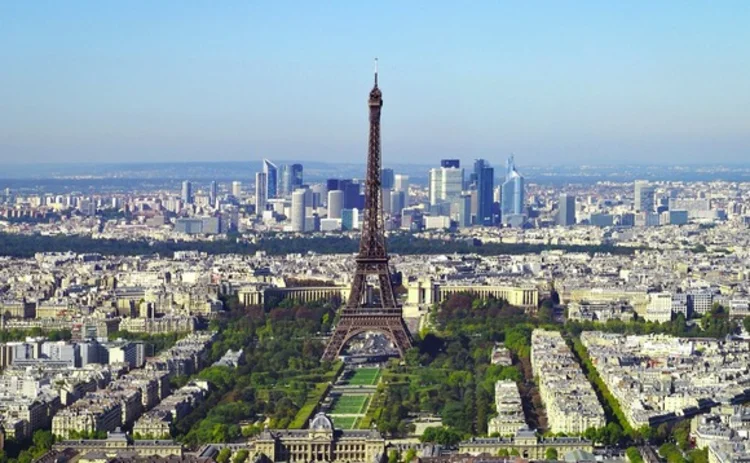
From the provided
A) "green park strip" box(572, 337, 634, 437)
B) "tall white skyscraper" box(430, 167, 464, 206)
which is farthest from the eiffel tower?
"tall white skyscraper" box(430, 167, 464, 206)

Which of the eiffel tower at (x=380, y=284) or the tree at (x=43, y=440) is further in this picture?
the eiffel tower at (x=380, y=284)

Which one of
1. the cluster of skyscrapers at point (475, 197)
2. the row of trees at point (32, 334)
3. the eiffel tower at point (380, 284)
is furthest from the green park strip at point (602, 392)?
the cluster of skyscrapers at point (475, 197)

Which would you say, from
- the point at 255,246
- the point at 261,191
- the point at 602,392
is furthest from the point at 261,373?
the point at 261,191

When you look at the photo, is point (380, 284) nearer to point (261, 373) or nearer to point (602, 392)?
point (261, 373)

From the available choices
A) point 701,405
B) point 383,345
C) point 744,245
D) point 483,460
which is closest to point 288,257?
point 744,245

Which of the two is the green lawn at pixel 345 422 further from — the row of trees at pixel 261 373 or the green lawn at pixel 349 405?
the row of trees at pixel 261 373

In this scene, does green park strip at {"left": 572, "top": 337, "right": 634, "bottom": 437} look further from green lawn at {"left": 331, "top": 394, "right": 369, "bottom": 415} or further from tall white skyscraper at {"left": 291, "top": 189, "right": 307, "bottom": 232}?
tall white skyscraper at {"left": 291, "top": 189, "right": 307, "bottom": 232}

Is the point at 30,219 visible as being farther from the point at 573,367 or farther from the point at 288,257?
the point at 573,367

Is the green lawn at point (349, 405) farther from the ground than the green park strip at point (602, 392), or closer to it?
closer to it
